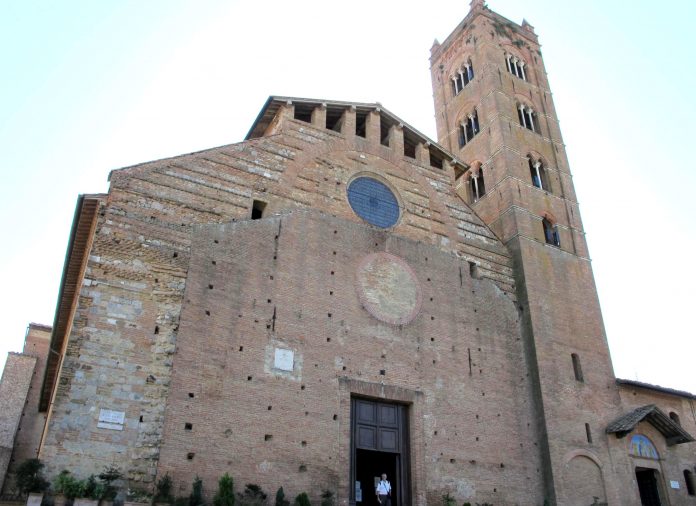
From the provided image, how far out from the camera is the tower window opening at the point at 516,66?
29.1 meters

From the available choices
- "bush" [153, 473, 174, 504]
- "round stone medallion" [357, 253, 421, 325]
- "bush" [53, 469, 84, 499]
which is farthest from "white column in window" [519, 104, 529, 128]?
"bush" [53, 469, 84, 499]

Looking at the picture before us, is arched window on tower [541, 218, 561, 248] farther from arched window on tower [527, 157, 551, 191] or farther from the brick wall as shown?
the brick wall

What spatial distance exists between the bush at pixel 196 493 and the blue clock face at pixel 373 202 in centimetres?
938

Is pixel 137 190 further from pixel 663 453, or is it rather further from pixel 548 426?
pixel 663 453

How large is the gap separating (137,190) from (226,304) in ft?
12.2

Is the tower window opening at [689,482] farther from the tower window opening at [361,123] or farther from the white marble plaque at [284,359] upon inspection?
the tower window opening at [361,123]

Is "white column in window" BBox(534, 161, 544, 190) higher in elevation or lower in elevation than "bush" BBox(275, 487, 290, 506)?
higher

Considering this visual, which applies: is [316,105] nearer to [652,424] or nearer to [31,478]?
[31,478]

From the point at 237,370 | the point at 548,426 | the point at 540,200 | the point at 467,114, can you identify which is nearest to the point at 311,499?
the point at 237,370

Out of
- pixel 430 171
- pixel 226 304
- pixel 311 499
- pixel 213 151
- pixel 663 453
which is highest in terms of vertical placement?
pixel 430 171

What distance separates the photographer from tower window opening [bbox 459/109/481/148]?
1095 inches

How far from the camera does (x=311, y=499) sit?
1446 centimetres

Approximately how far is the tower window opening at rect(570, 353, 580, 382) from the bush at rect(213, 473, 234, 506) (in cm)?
1234

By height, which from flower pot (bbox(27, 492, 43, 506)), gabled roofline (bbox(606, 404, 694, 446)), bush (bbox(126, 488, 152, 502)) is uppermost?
gabled roofline (bbox(606, 404, 694, 446))
